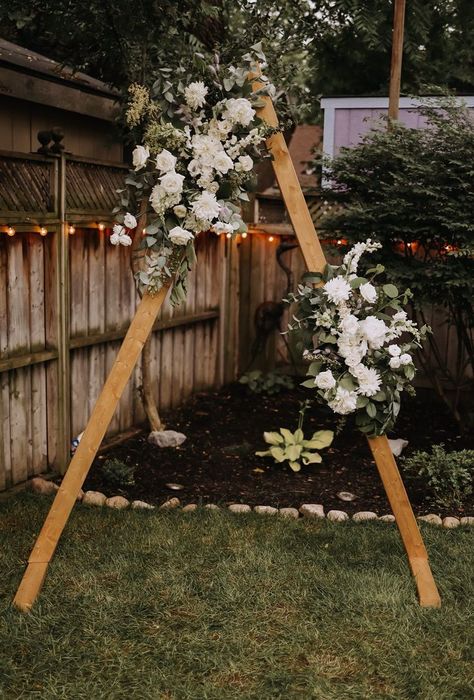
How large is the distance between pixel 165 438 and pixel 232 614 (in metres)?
2.72

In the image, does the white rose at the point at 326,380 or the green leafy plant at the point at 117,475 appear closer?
the white rose at the point at 326,380

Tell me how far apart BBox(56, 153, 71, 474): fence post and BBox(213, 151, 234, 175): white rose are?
2.08 metres

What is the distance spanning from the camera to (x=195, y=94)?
3338 millimetres

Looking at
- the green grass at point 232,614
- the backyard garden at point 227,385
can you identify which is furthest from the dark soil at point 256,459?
the green grass at point 232,614

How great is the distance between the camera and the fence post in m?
5.15

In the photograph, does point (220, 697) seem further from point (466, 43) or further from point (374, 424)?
point (466, 43)

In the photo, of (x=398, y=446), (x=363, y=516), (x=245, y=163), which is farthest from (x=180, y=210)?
(x=398, y=446)

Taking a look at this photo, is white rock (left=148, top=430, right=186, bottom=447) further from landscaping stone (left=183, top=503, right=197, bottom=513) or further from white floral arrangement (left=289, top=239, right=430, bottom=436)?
white floral arrangement (left=289, top=239, right=430, bottom=436)

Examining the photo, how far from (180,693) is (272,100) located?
2.62 meters

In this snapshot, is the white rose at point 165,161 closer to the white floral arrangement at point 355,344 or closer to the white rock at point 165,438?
the white floral arrangement at point 355,344

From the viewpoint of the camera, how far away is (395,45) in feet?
20.1

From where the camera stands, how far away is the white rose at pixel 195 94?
3.32 meters

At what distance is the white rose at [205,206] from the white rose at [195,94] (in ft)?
1.29

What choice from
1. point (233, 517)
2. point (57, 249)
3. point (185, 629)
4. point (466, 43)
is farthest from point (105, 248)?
point (466, 43)
